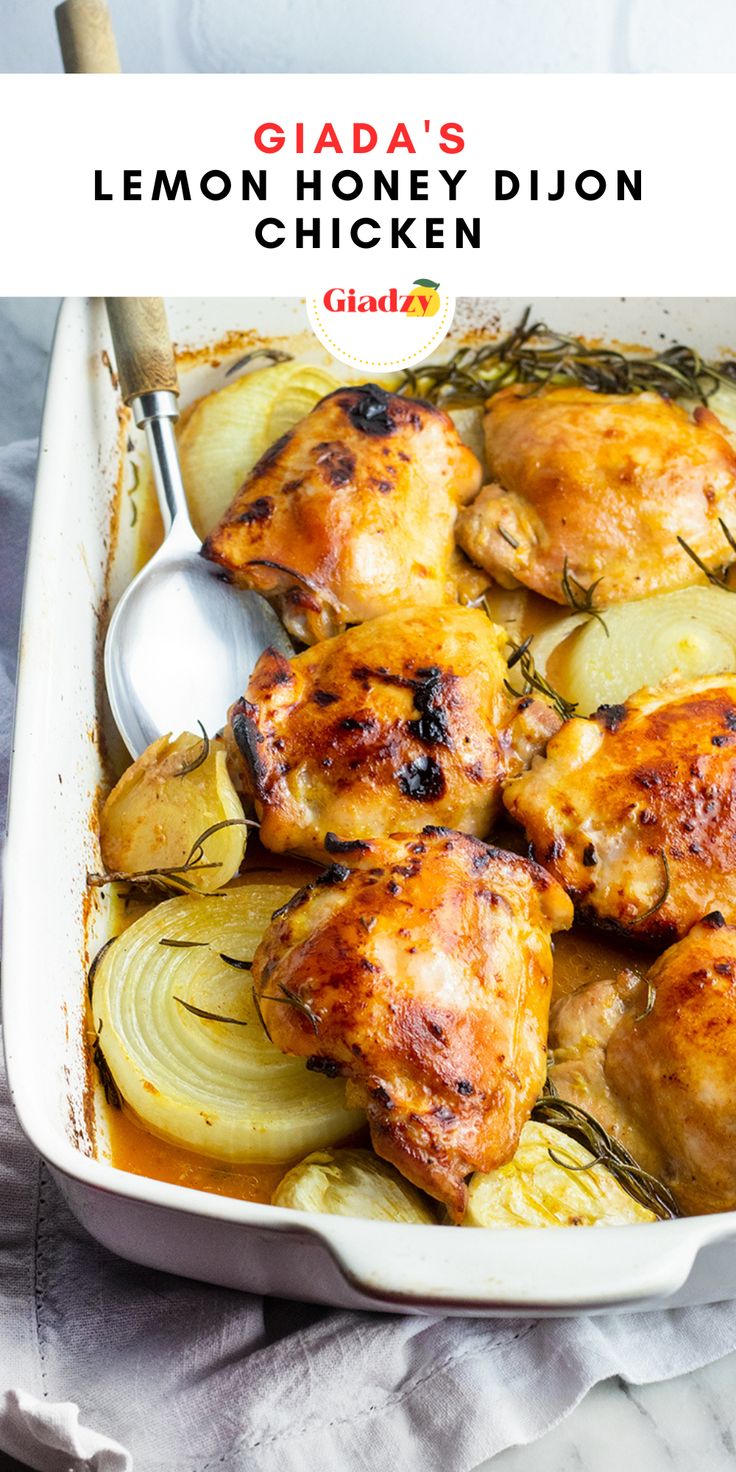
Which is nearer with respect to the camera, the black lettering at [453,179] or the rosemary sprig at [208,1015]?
the rosemary sprig at [208,1015]

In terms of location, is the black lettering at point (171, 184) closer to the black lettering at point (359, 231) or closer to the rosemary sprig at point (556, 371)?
the black lettering at point (359, 231)

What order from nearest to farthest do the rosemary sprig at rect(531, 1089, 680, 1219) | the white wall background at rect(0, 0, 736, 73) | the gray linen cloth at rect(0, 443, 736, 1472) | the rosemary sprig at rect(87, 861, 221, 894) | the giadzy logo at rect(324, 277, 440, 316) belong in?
the gray linen cloth at rect(0, 443, 736, 1472) < the rosemary sprig at rect(531, 1089, 680, 1219) < the rosemary sprig at rect(87, 861, 221, 894) < the giadzy logo at rect(324, 277, 440, 316) < the white wall background at rect(0, 0, 736, 73)

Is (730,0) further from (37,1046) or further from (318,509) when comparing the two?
(37,1046)

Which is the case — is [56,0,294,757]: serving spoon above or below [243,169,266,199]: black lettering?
below

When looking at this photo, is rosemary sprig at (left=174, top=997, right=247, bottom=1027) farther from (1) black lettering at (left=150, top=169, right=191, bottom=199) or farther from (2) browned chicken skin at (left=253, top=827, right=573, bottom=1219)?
(1) black lettering at (left=150, top=169, right=191, bottom=199)

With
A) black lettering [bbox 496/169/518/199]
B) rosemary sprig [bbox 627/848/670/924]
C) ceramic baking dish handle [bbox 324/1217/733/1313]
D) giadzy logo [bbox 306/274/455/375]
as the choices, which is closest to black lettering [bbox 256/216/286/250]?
giadzy logo [bbox 306/274/455/375]

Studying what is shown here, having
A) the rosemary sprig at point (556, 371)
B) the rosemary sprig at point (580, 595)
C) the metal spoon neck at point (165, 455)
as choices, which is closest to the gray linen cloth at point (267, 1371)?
the rosemary sprig at point (580, 595)

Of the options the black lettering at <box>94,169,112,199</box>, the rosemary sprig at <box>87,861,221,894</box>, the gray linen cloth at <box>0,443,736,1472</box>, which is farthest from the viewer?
the black lettering at <box>94,169,112,199</box>
